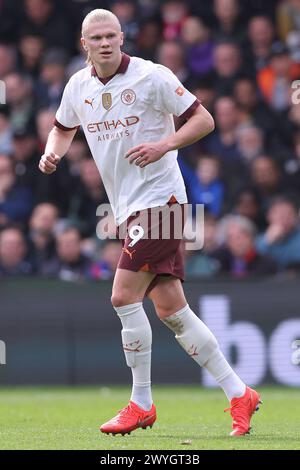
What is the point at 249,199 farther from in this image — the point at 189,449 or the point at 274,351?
the point at 189,449

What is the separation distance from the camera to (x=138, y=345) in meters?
6.71

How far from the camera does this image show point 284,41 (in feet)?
42.5

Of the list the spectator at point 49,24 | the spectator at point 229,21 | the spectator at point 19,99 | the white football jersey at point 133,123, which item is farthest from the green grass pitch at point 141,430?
the spectator at point 49,24

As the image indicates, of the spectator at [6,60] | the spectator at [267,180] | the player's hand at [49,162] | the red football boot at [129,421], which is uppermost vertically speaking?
the spectator at [6,60]

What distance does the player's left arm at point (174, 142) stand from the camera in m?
6.32

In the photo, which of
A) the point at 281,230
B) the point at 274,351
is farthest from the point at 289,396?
the point at 281,230

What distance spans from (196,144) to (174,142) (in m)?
6.15

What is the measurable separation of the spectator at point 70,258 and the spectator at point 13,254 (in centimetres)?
25

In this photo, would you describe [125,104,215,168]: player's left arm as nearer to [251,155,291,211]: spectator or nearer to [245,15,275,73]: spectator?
[251,155,291,211]: spectator

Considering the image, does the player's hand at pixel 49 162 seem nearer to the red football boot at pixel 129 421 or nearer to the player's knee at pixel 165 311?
the player's knee at pixel 165 311

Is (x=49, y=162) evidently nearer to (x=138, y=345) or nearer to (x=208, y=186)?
(x=138, y=345)

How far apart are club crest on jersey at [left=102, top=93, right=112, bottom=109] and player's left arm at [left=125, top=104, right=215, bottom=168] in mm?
387

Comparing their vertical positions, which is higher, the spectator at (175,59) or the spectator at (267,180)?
the spectator at (175,59)
